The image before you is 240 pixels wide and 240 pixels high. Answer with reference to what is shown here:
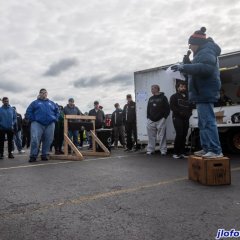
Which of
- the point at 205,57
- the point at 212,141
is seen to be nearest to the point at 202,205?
the point at 212,141

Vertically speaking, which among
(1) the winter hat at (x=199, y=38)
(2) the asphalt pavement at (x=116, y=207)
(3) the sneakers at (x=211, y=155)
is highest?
(1) the winter hat at (x=199, y=38)

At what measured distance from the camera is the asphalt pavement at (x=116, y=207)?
11.4ft

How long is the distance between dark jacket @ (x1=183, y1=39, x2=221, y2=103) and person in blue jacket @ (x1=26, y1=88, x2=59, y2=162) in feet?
17.6

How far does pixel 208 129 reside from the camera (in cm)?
610

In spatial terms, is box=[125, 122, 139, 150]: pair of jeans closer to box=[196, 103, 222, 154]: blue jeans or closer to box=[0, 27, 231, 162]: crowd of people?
box=[0, 27, 231, 162]: crowd of people

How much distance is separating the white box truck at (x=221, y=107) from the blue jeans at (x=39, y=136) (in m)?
3.23

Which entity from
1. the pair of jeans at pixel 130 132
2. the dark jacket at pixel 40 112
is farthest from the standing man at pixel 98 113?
the dark jacket at pixel 40 112

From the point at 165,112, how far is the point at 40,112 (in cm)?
347

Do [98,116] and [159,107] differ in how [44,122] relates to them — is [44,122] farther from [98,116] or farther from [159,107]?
[98,116]

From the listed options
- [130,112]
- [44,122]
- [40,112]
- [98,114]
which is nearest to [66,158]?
[44,122]

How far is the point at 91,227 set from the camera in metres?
3.64

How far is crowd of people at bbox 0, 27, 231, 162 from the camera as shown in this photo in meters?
6.06

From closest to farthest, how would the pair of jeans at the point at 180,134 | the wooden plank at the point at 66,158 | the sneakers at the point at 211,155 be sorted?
the sneakers at the point at 211,155
the pair of jeans at the point at 180,134
the wooden plank at the point at 66,158

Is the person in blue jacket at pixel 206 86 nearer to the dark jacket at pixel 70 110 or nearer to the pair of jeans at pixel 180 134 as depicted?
the pair of jeans at pixel 180 134
